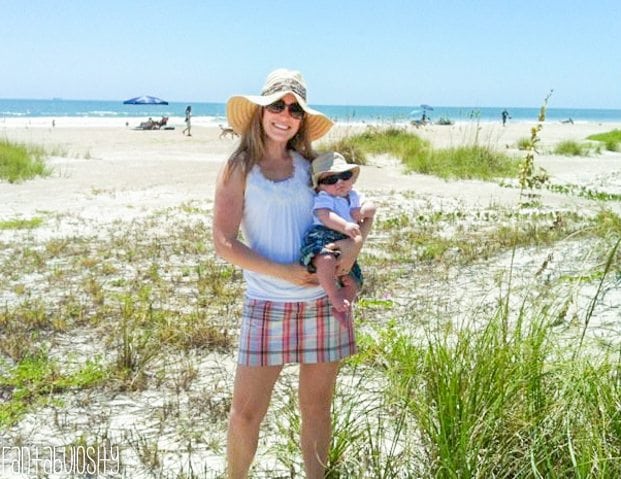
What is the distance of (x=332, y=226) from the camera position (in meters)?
2.59

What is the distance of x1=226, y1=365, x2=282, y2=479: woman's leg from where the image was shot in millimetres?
2613

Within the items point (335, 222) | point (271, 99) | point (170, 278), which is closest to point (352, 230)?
point (335, 222)

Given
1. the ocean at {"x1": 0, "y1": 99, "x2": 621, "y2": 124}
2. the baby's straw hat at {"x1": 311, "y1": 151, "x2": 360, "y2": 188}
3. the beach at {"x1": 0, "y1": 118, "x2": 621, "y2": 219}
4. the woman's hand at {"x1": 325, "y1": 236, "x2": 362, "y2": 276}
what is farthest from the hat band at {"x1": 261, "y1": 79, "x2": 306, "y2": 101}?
the ocean at {"x1": 0, "y1": 99, "x2": 621, "y2": 124}

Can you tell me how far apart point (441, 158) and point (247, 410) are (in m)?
14.0

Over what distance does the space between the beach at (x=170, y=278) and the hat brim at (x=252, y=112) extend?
12cm

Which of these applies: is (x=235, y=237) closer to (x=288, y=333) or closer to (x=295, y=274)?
(x=295, y=274)

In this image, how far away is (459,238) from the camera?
8102mm

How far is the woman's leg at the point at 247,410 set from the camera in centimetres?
261

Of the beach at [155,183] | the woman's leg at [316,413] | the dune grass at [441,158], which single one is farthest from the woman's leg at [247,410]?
the dune grass at [441,158]

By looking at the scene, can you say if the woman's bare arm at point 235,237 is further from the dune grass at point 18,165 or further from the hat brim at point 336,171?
the dune grass at point 18,165

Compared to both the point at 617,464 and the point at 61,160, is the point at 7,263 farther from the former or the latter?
the point at 61,160

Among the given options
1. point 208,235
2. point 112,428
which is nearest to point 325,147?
point 208,235

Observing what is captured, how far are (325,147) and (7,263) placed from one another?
11022 millimetres

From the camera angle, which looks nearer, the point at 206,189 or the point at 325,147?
the point at 206,189
